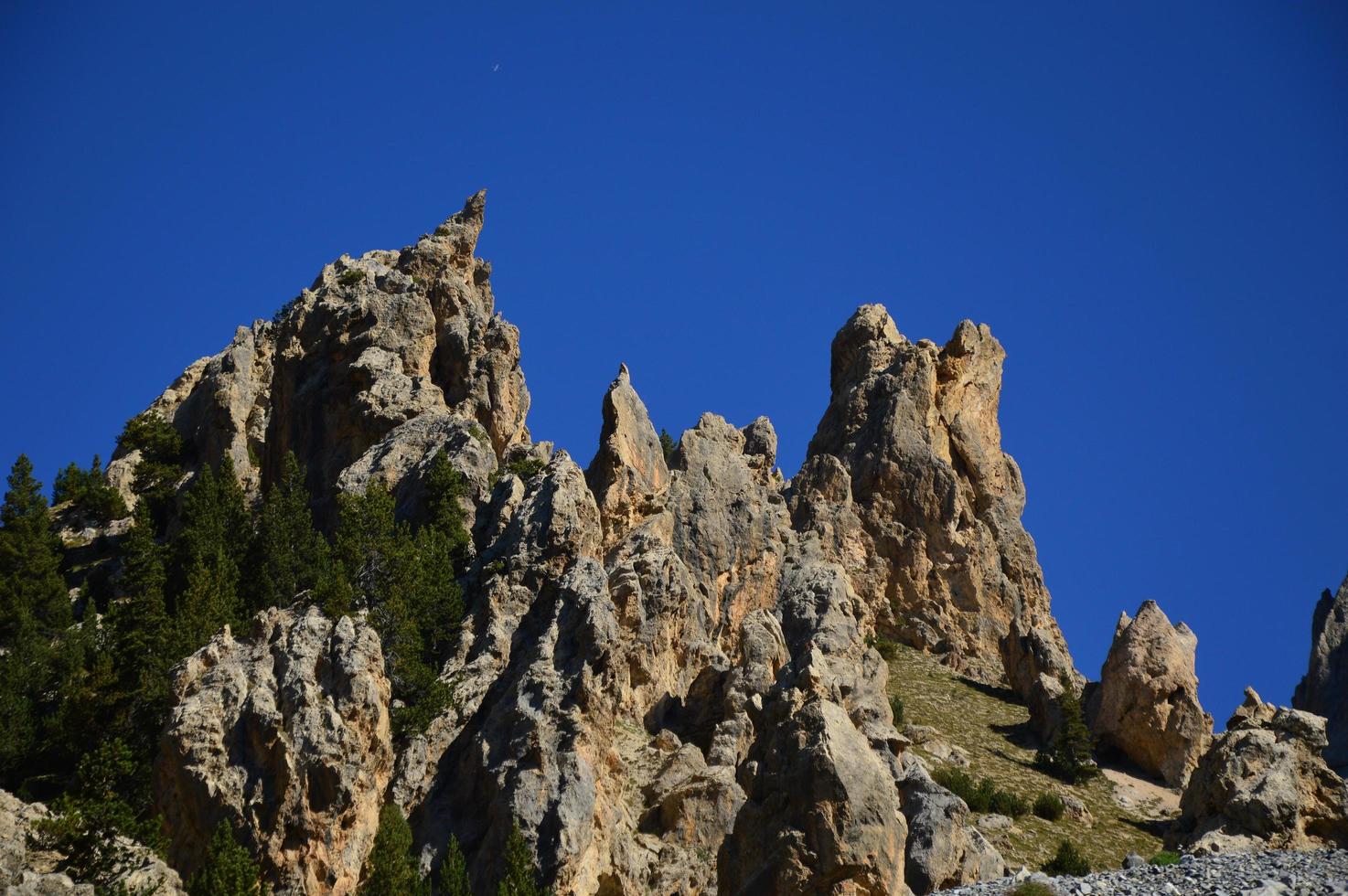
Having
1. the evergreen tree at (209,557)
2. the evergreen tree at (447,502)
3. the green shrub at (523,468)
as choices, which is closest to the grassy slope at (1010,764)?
the green shrub at (523,468)

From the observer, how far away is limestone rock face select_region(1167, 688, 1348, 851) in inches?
2542

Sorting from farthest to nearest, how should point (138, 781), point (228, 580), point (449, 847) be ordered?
1. point (228, 580)
2. point (138, 781)
3. point (449, 847)

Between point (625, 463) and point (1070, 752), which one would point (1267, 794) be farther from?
point (625, 463)

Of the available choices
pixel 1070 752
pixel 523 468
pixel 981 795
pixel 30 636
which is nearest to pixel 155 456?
pixel 30 636

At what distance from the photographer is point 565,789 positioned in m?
63.1

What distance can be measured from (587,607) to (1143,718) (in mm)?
39224

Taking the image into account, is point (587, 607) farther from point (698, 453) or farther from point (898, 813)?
point (698, 453)

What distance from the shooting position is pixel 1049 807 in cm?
8294

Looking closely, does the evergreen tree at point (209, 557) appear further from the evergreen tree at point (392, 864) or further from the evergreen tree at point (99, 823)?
the evergreen tree at point (392, 864)

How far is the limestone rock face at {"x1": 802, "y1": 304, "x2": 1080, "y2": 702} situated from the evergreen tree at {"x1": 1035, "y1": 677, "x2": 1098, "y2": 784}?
958 centimetres

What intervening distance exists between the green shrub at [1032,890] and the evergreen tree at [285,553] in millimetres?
36016

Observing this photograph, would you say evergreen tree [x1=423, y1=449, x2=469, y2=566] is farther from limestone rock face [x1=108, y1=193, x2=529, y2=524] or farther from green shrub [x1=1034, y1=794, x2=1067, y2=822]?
green shrub [x1=1034, y1=794, x2=1067, y2=822]

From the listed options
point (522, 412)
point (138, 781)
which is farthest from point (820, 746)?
point (522, 412)

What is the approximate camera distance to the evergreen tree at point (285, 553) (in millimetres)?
78750
